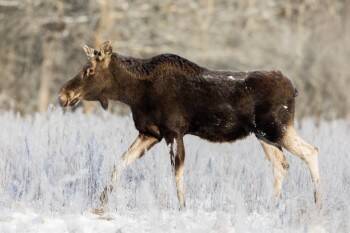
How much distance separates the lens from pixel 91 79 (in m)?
9.69

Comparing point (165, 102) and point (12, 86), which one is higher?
point (12, 86)

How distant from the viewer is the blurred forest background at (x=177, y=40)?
3088 cm

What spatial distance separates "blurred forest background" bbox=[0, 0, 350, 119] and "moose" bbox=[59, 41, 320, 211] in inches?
733

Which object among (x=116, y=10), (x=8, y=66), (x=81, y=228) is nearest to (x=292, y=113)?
(x=81, y=228)

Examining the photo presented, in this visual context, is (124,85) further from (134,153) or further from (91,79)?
(134,153)

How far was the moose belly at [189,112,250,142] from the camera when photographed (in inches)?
376

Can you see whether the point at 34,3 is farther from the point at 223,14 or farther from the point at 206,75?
the point at 206,75

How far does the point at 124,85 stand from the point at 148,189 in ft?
4.98

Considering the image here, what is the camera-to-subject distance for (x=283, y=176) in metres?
10.0

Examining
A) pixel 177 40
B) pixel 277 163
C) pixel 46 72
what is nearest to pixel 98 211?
pixel 277 163

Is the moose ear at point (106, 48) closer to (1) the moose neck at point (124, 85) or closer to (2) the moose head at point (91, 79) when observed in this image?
(2) the moose head at point (91, 79)

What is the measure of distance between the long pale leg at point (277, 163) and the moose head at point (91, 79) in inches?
81.3

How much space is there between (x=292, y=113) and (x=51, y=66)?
23.9m

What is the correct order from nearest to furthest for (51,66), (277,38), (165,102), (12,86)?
(165,102) → (51,66) → (12,86) → (277,38)
